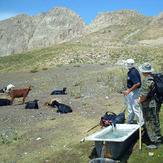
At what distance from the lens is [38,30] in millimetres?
108875

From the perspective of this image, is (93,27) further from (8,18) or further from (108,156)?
(108,156)

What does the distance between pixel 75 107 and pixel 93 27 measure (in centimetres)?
8140

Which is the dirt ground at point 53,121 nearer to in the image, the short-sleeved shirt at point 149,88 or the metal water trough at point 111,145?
the metal water trough at point 111,145

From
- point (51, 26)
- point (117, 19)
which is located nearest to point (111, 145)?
point (117, 19)

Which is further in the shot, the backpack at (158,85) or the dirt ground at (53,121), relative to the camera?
the dirt ground at (53,121)

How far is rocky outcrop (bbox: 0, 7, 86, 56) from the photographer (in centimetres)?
10494

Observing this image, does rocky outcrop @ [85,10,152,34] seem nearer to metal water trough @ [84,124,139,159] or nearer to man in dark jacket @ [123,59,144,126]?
man in dark jacket @ [123,59,144,126]

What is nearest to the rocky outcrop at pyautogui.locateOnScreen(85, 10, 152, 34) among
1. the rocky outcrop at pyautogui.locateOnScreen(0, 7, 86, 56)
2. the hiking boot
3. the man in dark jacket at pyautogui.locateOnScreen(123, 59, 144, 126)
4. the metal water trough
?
the rocky outcrop at pyautogui.locateOnScreen(0, 7, 86, 56)

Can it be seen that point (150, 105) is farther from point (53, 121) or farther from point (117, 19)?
point (117, 19)

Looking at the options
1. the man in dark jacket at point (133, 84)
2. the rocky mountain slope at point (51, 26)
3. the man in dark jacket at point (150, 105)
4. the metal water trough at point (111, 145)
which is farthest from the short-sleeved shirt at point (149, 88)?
the rocky mountain slope at point (51, 26)

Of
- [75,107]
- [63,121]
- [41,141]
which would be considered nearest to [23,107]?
[75,107]

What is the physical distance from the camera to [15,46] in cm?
10731

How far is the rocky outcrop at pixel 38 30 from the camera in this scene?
105m

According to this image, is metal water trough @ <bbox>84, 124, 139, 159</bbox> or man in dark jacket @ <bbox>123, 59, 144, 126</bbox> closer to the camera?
metal water trough @ <bbox>84, 124, 139, 159</bbox>
